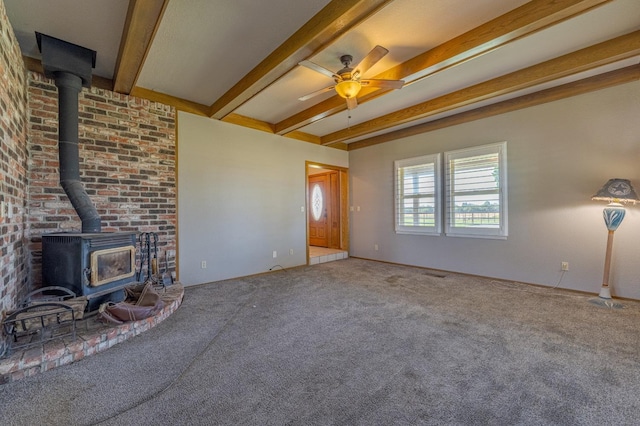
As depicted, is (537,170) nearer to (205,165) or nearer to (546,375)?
(546,375)

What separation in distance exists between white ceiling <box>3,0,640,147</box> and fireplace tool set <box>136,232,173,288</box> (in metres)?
1.99

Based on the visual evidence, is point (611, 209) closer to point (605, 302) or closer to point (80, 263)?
point (605, 302)

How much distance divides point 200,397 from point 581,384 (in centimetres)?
248

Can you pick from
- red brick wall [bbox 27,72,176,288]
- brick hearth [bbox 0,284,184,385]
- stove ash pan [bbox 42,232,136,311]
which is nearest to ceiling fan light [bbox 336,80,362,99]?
red brick wall [bbox 27,72,176,288]

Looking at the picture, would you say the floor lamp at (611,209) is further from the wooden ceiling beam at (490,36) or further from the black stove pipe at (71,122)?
the black stove pipe at (71,122)

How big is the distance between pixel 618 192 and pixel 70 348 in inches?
223

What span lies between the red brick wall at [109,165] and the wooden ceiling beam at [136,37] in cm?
46

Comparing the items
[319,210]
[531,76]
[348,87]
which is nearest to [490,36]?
[531,76]

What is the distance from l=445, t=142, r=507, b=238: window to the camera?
4.32 meters

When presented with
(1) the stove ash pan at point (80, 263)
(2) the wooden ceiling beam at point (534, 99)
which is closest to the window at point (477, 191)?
(2) the wooden ceiling beam at point (534, 99)

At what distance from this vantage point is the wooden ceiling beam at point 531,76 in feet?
8.87

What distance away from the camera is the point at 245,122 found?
4.77 meters

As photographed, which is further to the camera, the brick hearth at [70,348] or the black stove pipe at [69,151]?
the black stove pipe at [69,151]

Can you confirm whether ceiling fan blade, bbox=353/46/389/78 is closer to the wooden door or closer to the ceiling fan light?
the ceiling fan light
